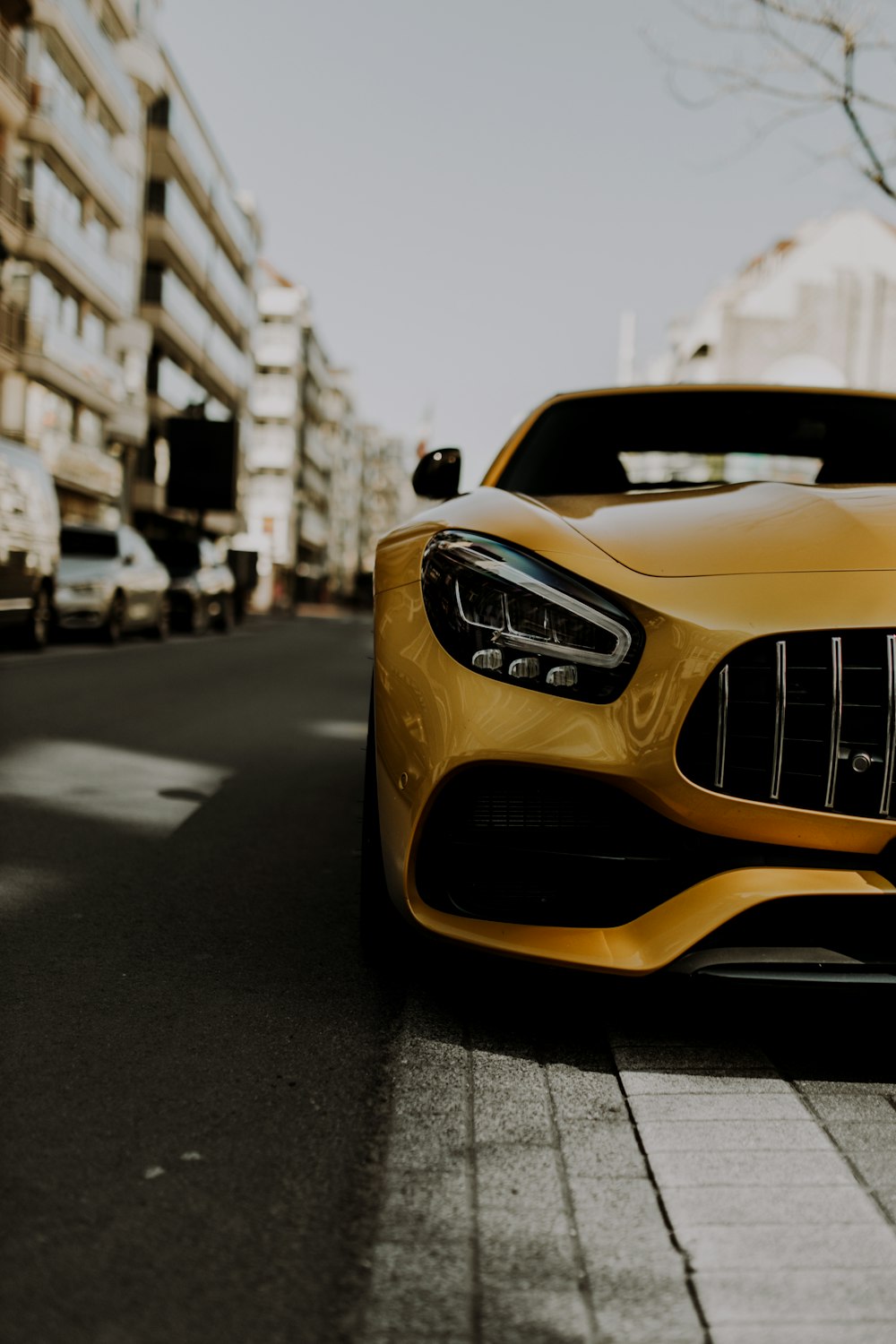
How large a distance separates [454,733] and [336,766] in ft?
14.8

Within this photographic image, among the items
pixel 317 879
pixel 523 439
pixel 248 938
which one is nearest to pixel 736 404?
pixel 523 439

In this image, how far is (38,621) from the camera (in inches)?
613

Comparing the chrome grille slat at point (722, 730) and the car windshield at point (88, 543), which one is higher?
the car windshield at point (88, 543)

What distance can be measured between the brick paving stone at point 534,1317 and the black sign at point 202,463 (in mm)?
42305

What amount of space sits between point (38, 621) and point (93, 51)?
2695cm

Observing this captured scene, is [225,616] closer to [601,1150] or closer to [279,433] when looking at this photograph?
[601,1150]

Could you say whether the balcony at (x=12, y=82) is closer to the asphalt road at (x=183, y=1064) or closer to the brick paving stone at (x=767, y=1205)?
the asphalt road at (x=183, y=1064)

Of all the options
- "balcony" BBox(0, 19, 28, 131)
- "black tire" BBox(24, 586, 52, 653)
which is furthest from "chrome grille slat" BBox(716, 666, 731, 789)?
"balcony" BBox(0, 19, 28, 131)

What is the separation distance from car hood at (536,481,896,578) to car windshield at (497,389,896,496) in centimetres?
91

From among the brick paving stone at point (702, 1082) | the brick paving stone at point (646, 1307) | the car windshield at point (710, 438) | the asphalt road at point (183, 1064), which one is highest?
the car windshield at point (710, 438)

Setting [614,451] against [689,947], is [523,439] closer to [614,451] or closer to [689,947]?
[614,451]

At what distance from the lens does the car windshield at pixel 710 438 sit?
4148 millimetres

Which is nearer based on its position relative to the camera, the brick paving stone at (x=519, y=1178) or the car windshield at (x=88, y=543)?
the brick paving stone at (x=519, y=1178)

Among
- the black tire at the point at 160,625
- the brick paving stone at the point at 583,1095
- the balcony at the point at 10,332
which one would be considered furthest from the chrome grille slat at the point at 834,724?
the balcony at the point at 10,332
